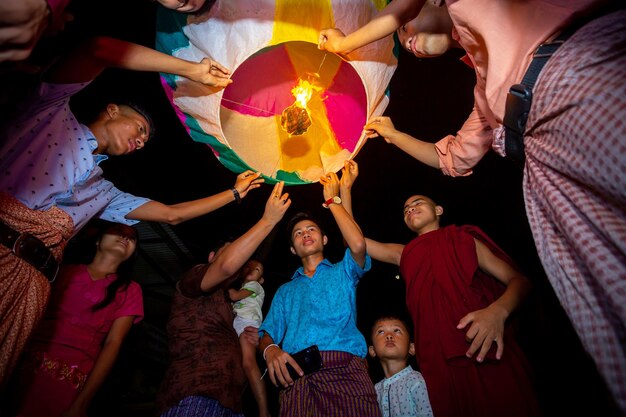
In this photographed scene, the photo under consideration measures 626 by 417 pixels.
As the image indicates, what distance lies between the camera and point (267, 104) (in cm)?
262

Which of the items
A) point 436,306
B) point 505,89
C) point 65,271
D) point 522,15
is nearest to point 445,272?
point 436,306

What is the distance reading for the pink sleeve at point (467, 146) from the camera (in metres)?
1.76

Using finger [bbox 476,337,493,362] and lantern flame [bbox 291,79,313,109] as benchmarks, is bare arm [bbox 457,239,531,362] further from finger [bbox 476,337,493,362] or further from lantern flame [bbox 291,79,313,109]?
lantern flame [bbox 291,79,313,109]

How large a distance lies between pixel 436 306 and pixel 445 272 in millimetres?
229

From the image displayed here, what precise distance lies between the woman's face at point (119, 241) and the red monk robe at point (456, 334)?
7.33 ft

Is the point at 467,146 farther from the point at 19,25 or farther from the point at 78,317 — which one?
the point at 78,317

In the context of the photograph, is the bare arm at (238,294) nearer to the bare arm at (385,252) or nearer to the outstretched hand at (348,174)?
the bare arm at (385,252)

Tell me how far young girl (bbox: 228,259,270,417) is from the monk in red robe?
121 centimetres

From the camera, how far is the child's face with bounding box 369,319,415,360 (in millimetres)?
2471

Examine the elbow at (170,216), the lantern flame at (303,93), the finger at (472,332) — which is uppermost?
the lantern flame at (303,93)

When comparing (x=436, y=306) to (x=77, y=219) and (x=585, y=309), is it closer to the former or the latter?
(x=585, y=309)

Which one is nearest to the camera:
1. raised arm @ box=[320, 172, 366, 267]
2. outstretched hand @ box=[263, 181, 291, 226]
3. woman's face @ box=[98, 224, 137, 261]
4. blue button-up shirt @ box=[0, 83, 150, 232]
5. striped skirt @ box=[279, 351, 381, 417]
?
blue button-up shirt @ box=[0, 83, 150, 232]

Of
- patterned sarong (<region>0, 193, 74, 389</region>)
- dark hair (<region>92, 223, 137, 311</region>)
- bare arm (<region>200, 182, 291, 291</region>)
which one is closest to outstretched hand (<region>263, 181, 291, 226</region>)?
bare arm (<region>200, 182, 291, 291</region>)

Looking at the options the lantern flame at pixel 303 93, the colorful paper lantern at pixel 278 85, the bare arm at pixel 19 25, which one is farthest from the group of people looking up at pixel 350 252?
the lantern flame at pixel 303 93
